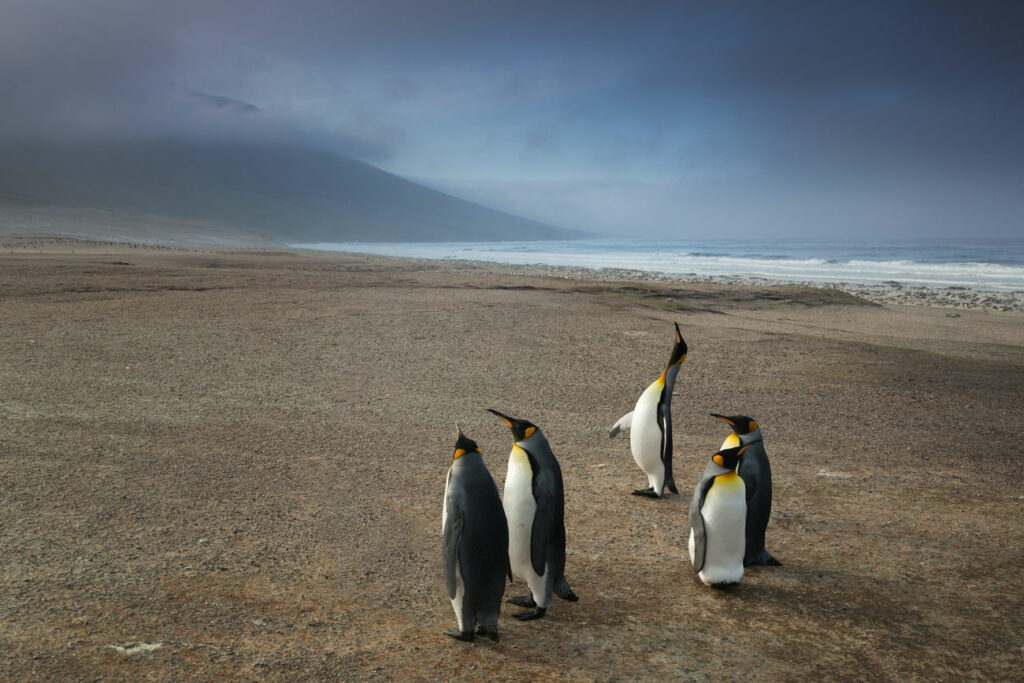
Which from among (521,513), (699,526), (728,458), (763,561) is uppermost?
(728,458)

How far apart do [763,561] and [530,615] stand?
5.06ft

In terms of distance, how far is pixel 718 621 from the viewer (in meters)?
3.73

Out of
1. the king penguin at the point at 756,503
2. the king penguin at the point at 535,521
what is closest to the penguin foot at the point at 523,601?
the king penguin at the point at 535,521

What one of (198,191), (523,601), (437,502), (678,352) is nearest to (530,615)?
(523,601)

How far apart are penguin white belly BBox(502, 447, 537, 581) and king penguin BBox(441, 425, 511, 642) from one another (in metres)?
0.31

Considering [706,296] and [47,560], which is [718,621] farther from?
[706,296]

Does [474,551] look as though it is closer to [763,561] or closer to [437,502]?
[437,502]

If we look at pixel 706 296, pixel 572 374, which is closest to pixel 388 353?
pixel 572 374

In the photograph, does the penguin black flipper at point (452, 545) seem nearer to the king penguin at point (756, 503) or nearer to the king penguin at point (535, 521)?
the king penguin at point (535, 521)

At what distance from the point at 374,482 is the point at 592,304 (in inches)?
415

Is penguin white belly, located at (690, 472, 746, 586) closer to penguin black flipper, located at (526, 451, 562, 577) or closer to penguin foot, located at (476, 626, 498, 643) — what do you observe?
penguin black flipper, located at (526, 451, 562, 577)

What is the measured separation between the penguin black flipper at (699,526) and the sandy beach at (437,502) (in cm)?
18

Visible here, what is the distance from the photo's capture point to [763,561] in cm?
437

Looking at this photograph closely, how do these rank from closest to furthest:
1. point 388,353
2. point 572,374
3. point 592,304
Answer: point 572,374 → point 388,353 → point 592,304
